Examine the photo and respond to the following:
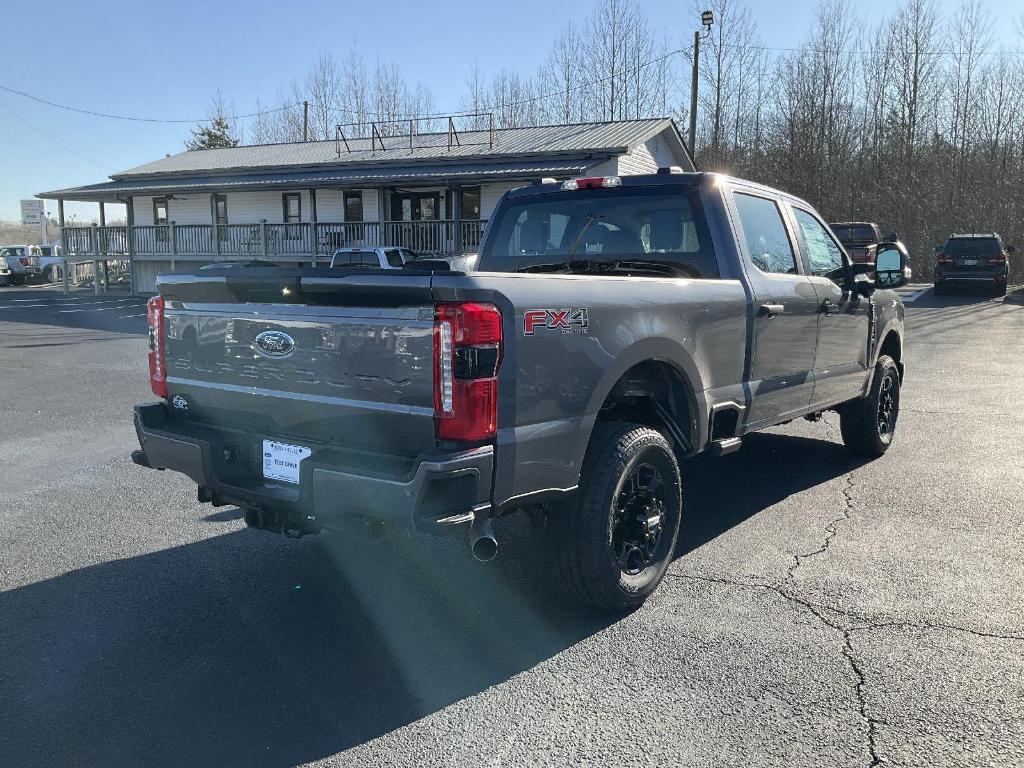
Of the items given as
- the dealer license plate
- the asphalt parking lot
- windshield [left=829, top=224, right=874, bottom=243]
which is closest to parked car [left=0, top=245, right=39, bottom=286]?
windshield [left=829, top=224, right=874, bottom=243]

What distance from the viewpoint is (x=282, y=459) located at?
3.44 meters

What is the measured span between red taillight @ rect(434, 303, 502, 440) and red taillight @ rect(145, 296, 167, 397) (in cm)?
169

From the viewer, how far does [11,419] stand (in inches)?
330

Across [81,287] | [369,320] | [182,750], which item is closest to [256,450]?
[369,320]

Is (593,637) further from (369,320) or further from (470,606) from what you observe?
(369,320)

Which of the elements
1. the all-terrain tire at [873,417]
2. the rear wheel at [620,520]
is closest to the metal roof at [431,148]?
the all-terrain tire at [873,417]

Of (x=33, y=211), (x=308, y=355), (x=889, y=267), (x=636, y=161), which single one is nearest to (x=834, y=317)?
(x=889, y=267)

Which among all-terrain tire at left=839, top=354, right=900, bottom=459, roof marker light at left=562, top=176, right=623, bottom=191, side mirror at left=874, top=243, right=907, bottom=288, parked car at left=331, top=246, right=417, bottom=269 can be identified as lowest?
all-terrain tire at left=839, top=354, right=900, bottom=459

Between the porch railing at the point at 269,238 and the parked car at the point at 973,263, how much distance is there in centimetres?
1329

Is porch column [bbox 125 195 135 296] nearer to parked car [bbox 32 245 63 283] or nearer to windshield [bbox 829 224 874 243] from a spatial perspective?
parked car [bbox 32 245 63 283]

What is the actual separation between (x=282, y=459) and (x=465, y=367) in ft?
3.08

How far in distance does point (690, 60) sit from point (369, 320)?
32.6 meters

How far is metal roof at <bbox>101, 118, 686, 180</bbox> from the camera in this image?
25109mm

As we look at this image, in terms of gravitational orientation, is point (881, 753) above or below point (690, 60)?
below
